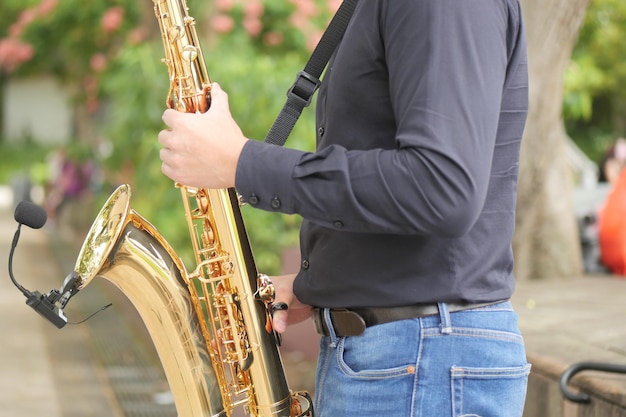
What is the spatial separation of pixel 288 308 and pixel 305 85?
19.0 inches

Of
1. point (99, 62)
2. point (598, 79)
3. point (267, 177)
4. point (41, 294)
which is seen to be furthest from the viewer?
point (598, 79)

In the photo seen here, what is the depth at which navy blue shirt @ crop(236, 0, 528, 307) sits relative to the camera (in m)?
1.44

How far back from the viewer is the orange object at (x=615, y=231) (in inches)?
265

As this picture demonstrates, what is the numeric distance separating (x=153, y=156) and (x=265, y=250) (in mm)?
1061

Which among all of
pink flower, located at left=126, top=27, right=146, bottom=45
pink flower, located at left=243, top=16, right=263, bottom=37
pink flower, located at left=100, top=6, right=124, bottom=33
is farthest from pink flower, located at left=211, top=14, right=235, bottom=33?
pink flower, located at left=100, top=6, right=124, bottom=33

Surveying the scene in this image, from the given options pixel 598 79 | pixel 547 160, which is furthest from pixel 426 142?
pixel 598 79

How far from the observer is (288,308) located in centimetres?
193

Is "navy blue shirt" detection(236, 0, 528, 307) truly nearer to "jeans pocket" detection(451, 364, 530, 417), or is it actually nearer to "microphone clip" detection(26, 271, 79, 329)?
"jeans pocket" detection(451, 364, 530, 417)

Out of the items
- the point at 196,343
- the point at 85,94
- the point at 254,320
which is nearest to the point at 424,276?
the point at 254,320

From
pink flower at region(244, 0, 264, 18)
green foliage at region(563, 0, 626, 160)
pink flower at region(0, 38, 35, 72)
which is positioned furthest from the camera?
pink flower at region(0, 38, 35, 72)

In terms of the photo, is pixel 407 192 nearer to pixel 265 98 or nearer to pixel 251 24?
pixel 265 98

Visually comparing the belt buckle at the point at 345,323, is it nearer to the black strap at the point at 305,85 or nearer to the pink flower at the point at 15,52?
the black strap at the point at 305,85

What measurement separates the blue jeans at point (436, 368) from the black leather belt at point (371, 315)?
0.03 feet

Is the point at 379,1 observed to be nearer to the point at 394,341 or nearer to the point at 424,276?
the point at 424,276
